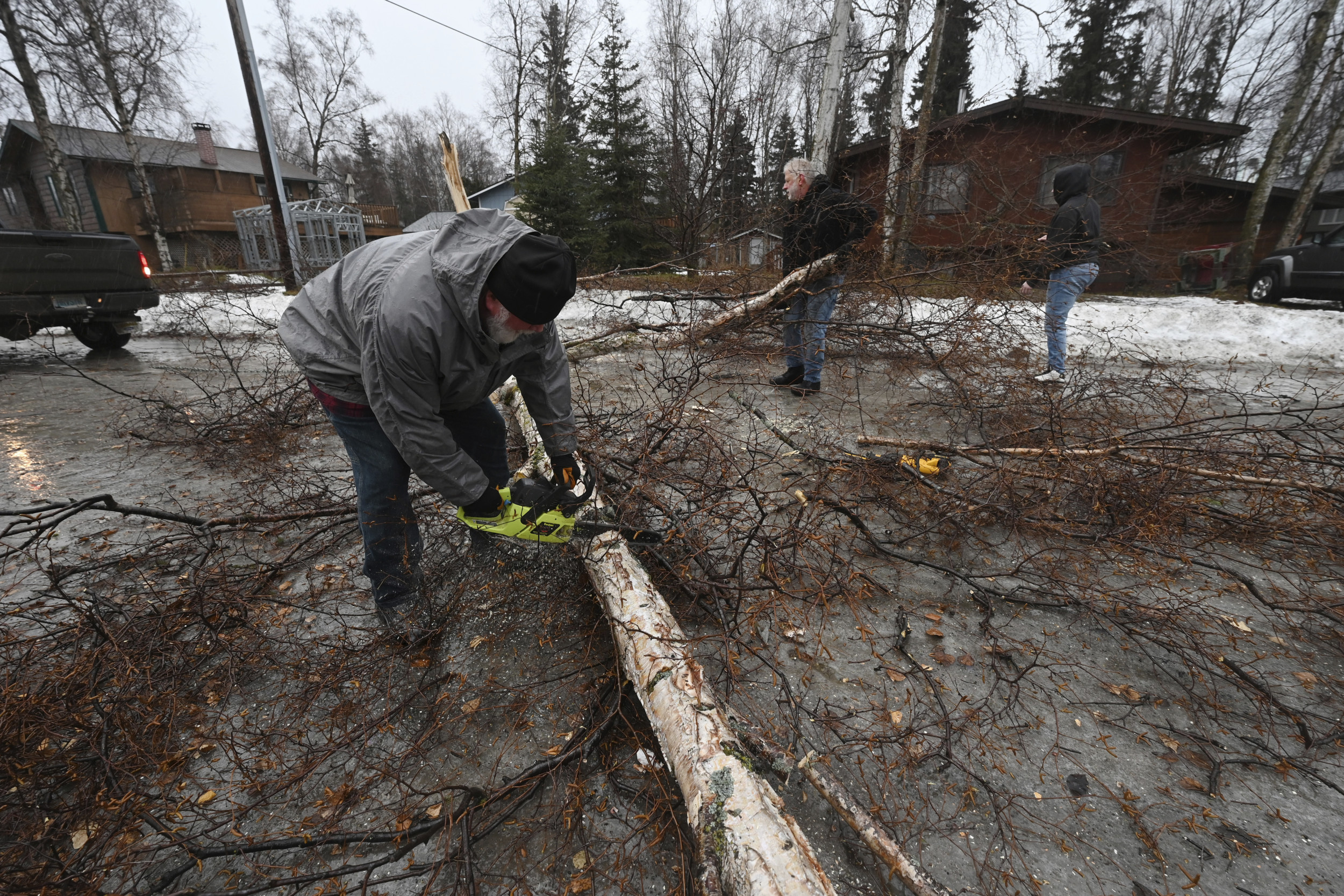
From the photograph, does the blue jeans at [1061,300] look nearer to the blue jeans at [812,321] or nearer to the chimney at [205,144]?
the blue jeans at [812,321]

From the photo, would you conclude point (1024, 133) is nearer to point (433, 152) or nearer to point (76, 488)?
point (76, 488)

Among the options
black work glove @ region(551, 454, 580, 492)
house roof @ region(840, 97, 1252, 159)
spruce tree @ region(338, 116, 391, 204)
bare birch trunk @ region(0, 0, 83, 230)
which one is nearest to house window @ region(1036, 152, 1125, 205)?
house roof @ region(840, 97, 1252, 159)

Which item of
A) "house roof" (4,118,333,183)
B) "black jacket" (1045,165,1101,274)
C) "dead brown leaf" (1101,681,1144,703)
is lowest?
"dead brown leaf" (1101,681,1144,703)

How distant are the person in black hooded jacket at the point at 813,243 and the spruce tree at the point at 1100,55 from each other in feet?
86.7

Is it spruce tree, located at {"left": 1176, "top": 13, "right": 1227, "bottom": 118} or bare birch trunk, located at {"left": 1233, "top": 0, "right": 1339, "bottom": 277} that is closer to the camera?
bare birch trunk, located at {"left": 1233, "top": 0, "right": 1339, "bottom": 277}

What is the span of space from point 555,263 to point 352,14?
43.8 m

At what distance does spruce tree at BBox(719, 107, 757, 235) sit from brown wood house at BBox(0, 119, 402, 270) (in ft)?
61.1

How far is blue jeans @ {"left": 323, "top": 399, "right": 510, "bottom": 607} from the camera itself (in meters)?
2.25

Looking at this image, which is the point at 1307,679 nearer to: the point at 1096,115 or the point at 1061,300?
the point at 1061,300

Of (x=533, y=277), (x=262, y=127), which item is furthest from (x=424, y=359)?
(x=262, y=127)

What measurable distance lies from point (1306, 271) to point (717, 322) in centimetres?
1163

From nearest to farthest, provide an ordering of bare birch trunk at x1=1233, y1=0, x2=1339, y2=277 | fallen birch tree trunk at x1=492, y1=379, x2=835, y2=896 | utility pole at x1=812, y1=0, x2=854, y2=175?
fallen birch tree trunk at x1=492, y1=379, x2=835, y2=896 → utility pole at x1=812, y1=0, x2=854, y2=175 → bare birch trunk at x1=1233, y1=0, x2=1339, y2=277

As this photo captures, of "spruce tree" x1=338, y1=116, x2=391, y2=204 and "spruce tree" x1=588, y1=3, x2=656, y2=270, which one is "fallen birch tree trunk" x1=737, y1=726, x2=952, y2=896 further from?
"spruce tree" x1=338, y1=116, x2=391, y2=204

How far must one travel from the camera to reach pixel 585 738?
6.21ft
